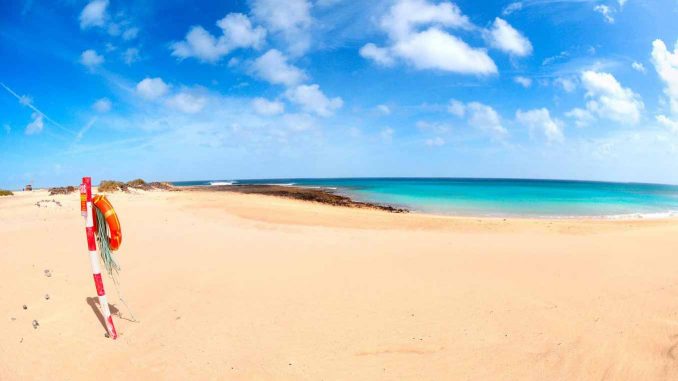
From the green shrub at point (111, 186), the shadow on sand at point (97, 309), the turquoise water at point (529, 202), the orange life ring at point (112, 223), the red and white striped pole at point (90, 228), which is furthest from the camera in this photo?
the green shrub at point (111, 186)

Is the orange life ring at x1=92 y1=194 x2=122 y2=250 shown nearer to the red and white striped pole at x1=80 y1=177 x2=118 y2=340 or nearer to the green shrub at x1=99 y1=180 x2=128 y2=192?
the red and white striped pole at x1=80 y1=177 x2=118 y2=340

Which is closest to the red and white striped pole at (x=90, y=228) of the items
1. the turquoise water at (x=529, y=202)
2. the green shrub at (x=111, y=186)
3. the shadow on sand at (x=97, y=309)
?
the shadow on sand at (x=97, y=309)

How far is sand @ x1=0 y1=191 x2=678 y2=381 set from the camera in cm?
468

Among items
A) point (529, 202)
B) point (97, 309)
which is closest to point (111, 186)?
point (97, 309)

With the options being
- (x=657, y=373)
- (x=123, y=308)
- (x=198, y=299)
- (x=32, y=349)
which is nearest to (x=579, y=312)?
(x=657, y=373)

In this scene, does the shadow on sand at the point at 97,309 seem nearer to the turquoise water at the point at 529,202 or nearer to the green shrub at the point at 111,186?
the turquoise water at the point at 529,202

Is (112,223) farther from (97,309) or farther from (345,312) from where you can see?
(345,312)

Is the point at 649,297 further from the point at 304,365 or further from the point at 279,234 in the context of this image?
the point at 279,234

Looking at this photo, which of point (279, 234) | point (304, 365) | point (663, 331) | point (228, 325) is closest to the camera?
point (304, 365)

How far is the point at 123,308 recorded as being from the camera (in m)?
6.53

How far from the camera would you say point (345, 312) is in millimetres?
6336

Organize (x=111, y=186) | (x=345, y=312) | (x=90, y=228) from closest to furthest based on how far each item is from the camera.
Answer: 1. (x=90, y=228)
2. (x=345, y=312)
3. (x=111, y=186)

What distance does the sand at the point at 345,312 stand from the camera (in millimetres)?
4684

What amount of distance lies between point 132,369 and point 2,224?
48.8ft
